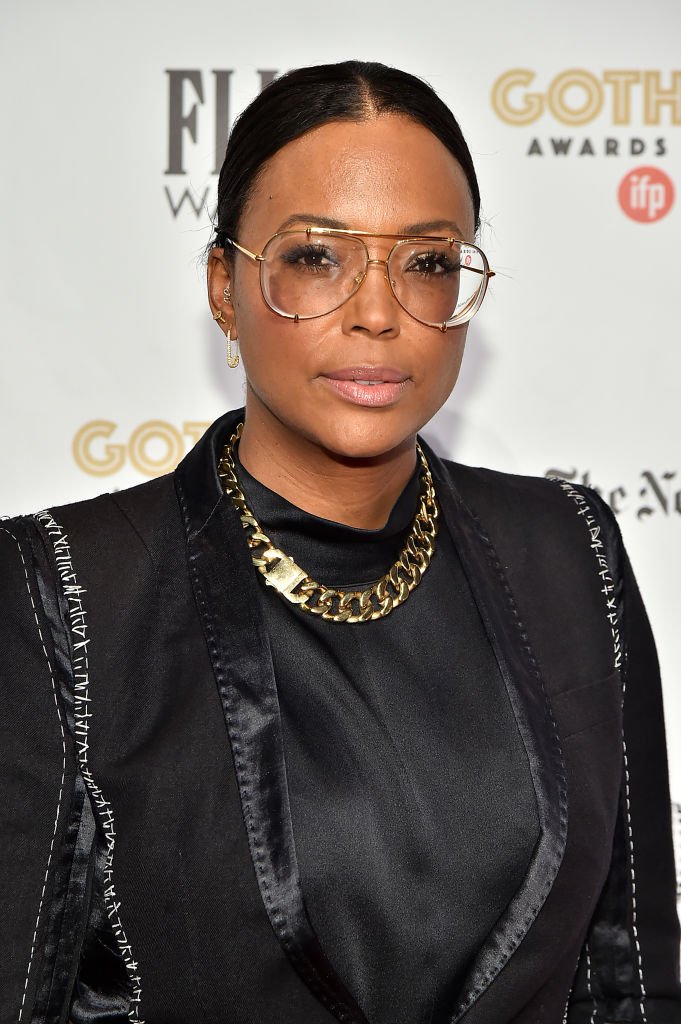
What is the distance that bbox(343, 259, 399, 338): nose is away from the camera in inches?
48.1

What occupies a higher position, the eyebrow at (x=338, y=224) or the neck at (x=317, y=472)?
the eyebrow at (x=338, y=224)

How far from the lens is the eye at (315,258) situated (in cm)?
124

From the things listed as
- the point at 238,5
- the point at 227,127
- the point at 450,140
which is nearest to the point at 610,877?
the point at 450,140

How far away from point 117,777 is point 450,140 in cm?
79

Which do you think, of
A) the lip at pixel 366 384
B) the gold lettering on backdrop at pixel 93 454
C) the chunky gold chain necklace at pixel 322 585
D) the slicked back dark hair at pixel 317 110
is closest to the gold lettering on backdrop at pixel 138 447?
the gold lettering on backdrop at pixel 93 454

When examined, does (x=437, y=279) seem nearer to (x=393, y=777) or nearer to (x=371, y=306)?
(x=371, y=306)

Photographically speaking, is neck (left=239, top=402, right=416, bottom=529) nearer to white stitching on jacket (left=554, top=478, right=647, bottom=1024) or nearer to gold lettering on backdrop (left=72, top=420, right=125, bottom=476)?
white stitching on jacket (left=554, top=478, right=647, bottom=1024)

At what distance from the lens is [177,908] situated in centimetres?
118

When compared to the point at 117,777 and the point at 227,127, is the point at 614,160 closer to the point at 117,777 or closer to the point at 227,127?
the point at 227,127

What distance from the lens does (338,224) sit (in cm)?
123

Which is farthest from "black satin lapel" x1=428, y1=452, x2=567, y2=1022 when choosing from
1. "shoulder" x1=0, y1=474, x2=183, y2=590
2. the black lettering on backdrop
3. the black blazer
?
the black lettering on backdrop

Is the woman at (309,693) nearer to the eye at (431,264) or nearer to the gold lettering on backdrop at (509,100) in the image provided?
the eye at (431,264)

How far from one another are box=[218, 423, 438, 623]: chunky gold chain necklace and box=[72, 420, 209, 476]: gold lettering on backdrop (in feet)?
1.80

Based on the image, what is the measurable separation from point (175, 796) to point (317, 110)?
74cm
